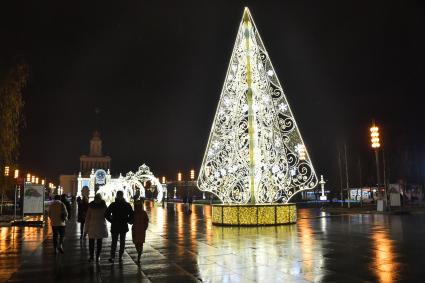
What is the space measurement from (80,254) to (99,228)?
2.05 metres

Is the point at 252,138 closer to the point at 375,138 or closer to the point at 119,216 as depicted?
the point at 119,216

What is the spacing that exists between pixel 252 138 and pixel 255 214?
11.4 feet

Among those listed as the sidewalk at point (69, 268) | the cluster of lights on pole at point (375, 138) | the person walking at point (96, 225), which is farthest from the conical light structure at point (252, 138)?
the cluster of lights on pole at point (375, 138)

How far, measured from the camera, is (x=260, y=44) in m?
21.3

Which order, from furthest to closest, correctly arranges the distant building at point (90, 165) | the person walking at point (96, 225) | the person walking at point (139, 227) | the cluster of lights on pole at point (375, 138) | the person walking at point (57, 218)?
the distant building at point (90, 165) < the cluster of lights on pole at point (375, 138) < the person walking at point (57, 218) < the person walking at point (96, 225) < the person walking at point (139, 227)

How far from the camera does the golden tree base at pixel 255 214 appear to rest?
19377mm

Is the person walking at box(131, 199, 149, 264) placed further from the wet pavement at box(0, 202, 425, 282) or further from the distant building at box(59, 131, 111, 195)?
the distant building at box(59, 131, 111, 195)

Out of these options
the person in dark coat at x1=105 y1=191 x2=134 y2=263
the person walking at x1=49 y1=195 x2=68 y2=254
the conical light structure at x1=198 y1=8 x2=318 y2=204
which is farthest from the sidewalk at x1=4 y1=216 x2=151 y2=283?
the conical light structure at x1=198 y1=8 x2=318 y2=204

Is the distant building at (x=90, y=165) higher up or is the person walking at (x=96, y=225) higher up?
the distant building at (x=90, y=165)

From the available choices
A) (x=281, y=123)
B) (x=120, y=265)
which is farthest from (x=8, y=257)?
(x=281, y=123)

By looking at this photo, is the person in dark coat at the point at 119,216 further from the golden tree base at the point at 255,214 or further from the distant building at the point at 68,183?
the distant building at the point at 68,183

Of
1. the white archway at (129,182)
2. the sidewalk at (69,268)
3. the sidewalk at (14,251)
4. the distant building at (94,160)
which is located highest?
the distant building at (94,160)

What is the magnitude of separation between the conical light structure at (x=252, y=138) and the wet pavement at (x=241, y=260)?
15.2 feet

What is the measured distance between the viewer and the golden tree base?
1938 centimetres
